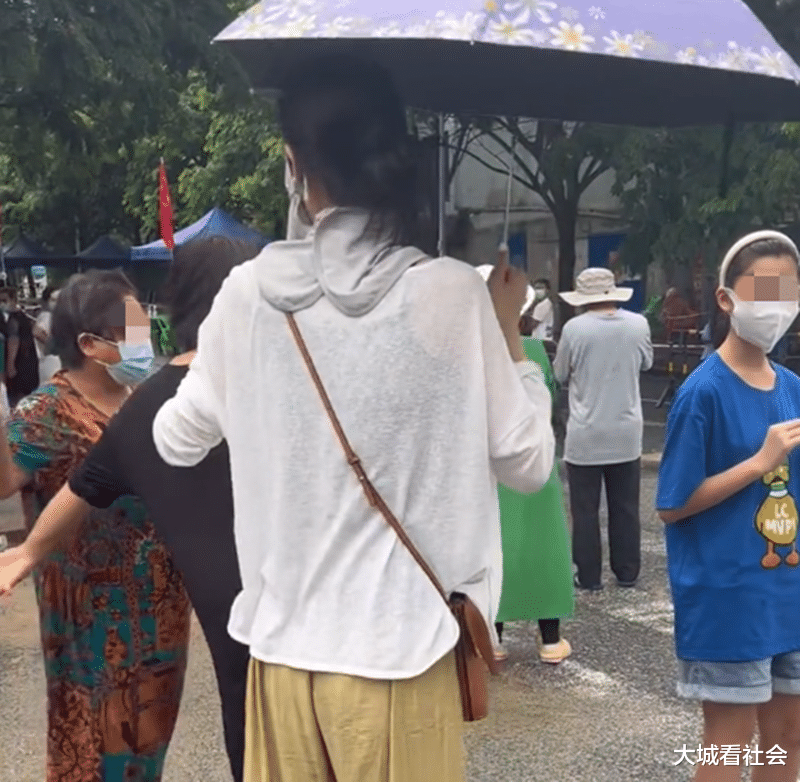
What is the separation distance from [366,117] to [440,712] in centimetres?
91

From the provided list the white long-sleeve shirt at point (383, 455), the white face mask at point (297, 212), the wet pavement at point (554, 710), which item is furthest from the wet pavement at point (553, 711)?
the white face mask at point (297, 212)

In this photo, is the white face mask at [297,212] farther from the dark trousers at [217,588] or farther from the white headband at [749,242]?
the white headband at [749,242]

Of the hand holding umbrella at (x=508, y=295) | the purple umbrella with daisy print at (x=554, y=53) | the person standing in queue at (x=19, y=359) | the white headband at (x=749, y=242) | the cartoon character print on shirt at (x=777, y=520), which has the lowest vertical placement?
the person standing in queue at (x=19, y=359)

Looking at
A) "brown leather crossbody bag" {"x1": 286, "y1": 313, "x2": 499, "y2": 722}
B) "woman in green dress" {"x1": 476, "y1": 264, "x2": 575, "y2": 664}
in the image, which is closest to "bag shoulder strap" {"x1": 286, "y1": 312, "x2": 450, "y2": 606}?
"brown leather crossbody bag" {"x1": 286, "y1": 313, "x2": 499, "y2": 722}

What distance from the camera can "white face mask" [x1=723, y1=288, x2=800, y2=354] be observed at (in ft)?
9.21

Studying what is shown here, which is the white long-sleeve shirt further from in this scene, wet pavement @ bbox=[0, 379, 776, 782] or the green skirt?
the green skirt

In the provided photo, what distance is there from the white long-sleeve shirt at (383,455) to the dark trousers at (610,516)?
4.20 m

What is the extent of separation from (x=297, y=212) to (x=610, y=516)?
4.45 metres

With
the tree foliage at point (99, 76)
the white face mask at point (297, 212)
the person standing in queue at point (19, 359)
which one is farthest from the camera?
the person standing in queue at point (19, 359)

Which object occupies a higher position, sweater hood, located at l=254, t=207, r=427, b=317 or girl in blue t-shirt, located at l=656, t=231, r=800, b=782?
sweater hood, located at l=254, t=207, r=427, b=317

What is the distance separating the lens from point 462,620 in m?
1.75

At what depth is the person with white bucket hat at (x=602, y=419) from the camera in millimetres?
5797

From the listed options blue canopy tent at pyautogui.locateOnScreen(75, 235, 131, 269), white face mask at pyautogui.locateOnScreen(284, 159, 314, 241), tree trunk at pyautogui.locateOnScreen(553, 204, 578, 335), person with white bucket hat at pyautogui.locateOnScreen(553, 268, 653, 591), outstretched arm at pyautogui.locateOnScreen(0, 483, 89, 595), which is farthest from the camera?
blue canopy tent at pyautogui.locateOnScreen(75, 235, 131, 269)

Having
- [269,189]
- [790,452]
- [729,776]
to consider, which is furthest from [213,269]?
[269,189]
